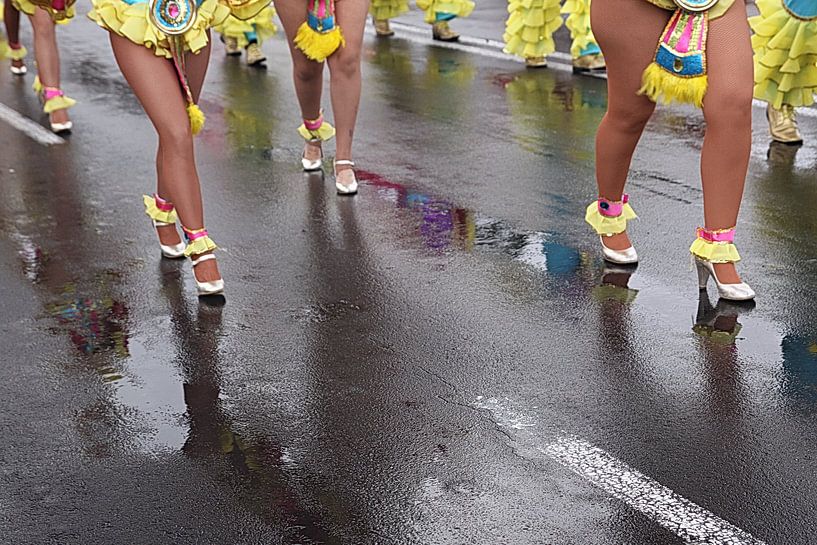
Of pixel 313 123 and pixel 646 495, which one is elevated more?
pixel 646 495

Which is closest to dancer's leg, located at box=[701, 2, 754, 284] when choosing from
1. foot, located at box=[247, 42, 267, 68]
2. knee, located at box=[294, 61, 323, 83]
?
knee, located at box=[294, 61, 323, 83]

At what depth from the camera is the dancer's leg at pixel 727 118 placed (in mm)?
4590

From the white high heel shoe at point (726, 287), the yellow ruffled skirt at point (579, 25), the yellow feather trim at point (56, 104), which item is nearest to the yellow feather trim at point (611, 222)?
the white high heel shoe at point (726, 287)

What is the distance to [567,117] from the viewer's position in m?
8.80

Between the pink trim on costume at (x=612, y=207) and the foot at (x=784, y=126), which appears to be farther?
the foot at (x=784, y=126)

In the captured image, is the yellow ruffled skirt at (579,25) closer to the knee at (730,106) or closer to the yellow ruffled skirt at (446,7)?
the yellow ruffled skirt at (446,7)

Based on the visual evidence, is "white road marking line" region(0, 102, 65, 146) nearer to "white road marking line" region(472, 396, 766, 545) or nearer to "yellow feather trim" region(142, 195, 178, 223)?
"yellow feather trim" region(142, 195, 178, 223)

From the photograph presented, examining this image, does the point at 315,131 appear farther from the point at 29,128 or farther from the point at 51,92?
the point at 29,128

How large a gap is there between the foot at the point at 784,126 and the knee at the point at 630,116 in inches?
105

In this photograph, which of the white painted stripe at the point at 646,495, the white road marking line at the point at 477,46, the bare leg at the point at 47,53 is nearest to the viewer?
the white painted stripe at the point at 646,495

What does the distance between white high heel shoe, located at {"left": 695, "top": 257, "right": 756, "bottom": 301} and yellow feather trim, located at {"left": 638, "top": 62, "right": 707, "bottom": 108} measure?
66cm

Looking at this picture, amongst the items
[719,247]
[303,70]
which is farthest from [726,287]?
[303,70]

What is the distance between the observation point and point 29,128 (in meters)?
9.31

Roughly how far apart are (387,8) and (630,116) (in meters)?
8.40
